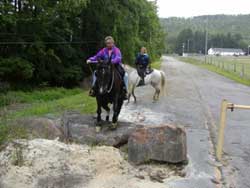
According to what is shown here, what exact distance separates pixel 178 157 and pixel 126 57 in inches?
850

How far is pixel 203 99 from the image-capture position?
1756 cm

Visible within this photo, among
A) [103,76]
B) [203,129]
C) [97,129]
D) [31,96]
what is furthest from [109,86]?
[31,96]

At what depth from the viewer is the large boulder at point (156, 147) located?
7.00 meters

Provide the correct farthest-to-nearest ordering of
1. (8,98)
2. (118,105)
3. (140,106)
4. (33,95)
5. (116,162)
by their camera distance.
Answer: (33,95) < (8,98) < (140,106) < (118,105) < (116,162)

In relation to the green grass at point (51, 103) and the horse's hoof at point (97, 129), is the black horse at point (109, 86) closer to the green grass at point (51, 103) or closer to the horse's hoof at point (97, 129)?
the horse's hoof at point (97, 129)

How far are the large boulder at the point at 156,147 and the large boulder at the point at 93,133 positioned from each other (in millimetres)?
778

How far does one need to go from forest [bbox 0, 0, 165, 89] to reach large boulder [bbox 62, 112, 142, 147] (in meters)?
13.0

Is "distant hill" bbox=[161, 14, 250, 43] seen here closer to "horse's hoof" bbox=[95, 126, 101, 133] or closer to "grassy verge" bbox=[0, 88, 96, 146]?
"grassy verge" bbox=[0, 88, 96, 146]

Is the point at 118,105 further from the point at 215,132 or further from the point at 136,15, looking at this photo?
the point at 136,15

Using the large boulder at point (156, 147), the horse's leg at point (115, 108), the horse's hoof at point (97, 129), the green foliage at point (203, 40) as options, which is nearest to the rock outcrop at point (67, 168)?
the large boulder at point (156, 147)

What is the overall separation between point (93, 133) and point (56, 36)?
17671 millimetres

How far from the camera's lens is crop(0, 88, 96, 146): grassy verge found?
320 inches

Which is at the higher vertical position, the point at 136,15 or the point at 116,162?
the point at 136,15

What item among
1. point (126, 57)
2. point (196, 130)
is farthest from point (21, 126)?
point (126, 57)
